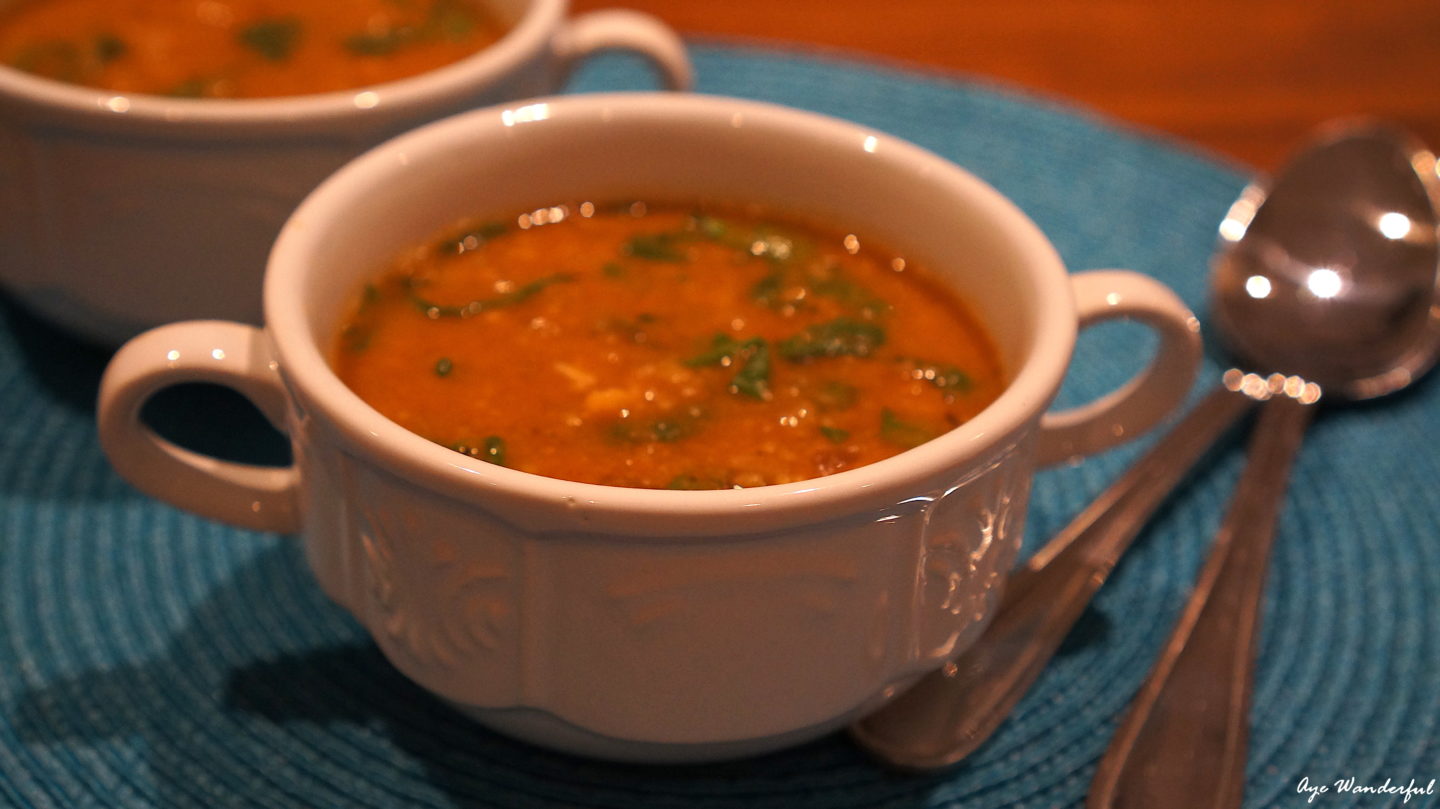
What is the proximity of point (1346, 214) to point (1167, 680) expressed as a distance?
2.49 feet

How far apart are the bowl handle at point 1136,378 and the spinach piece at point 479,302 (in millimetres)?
466

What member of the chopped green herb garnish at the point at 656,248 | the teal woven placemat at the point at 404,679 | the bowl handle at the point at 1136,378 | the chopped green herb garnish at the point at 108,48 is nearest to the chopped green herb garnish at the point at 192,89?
the chopped green herb garnish at the point at 108,48

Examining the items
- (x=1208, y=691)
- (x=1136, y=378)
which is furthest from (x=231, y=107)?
(x=1208, y=691)

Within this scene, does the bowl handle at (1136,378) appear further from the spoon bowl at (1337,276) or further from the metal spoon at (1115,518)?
the spoon bowl at (1337,276)

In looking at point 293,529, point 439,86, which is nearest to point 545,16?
point 439,86

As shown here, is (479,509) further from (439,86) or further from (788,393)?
(439,86)

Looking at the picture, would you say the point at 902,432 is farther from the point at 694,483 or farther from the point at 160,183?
the point at 160,183

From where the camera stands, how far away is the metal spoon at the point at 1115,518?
111 cm

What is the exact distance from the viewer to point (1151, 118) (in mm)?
2100

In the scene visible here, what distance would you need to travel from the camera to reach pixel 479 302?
126 cm

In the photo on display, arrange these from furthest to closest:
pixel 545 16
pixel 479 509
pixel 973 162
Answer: pixel 973 162, pixel 545 16, pixel 479 509

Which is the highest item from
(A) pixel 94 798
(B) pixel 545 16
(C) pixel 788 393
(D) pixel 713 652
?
(B) pixel 545 16

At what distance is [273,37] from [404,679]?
36.1 inches

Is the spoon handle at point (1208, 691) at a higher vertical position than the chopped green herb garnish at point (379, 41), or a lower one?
lower
